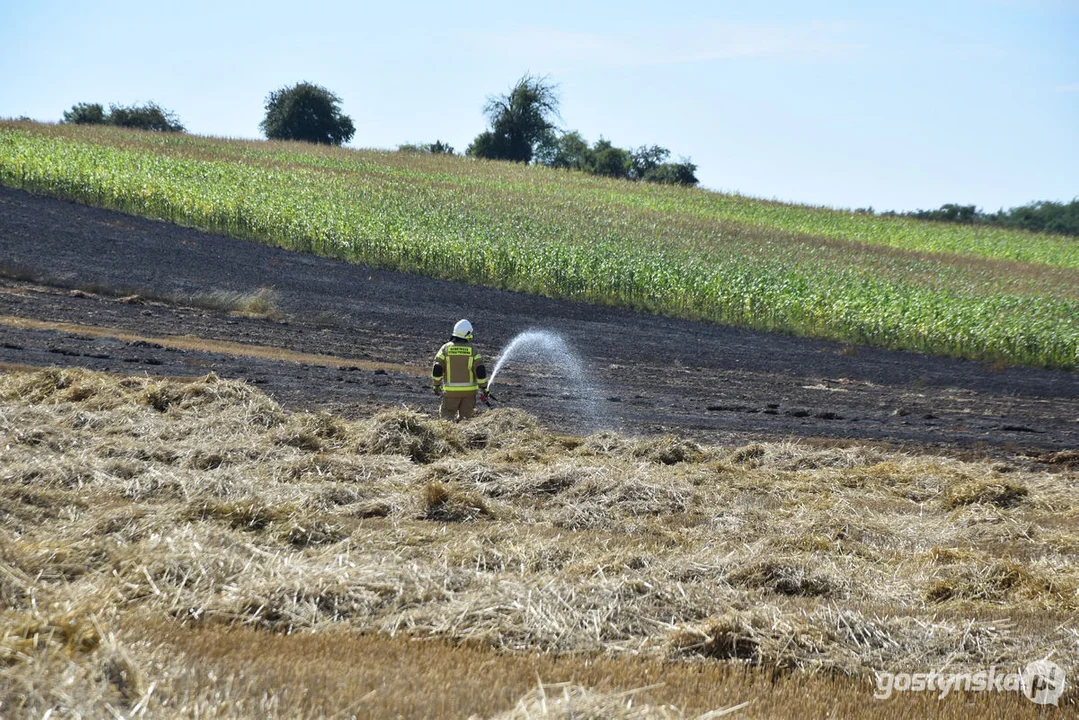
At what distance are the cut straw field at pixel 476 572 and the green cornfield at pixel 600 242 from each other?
16.4 m

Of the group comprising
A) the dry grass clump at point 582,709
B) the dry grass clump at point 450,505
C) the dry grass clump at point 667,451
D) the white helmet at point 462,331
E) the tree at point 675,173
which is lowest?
the dry grass clump at point 667,451

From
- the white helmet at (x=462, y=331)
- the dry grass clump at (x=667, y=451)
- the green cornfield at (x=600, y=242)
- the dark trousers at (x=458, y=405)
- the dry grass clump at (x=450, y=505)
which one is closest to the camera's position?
the dry grass clump at (x=450, y=505)

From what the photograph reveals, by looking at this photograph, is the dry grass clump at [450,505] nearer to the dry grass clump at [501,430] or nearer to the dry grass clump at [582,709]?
the dry grass clump at [501,430]

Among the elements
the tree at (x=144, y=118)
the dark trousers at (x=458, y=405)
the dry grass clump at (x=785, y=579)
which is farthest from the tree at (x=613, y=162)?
the dry grass clump at (x=785, y=579)

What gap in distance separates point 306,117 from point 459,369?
71786mm

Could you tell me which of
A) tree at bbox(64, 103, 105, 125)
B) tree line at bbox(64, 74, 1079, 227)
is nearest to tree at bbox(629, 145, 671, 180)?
tree line at bbox(64, 74, 1079, 227)

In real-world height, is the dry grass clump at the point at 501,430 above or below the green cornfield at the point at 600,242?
below

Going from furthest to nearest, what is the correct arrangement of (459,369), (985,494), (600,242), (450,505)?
(600,242) → (459,369) → (985,494) → (450,505)

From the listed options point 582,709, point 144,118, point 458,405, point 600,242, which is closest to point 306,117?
point 144,118

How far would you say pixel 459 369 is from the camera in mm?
12883

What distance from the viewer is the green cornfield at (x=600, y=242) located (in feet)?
90.7

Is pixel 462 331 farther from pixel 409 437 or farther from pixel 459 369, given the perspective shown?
pixel 409 437

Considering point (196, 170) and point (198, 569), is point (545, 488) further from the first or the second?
point (196, 170)

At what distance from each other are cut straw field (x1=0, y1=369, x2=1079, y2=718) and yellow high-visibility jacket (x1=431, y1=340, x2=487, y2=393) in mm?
1038
